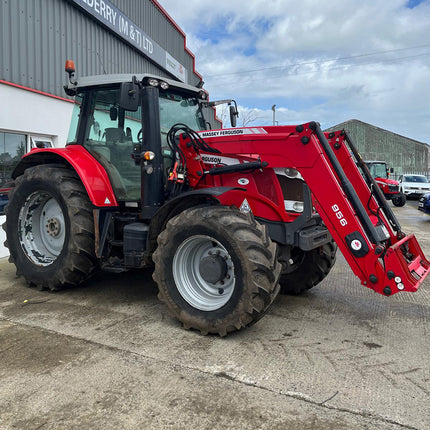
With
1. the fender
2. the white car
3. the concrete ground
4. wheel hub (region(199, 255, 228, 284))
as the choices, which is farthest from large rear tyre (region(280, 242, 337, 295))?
the white car

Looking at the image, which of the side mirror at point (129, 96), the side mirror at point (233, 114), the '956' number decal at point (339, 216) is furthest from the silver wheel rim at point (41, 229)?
the '956' number decal at point (339, 216)

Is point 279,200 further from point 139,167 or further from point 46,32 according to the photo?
point 46,32

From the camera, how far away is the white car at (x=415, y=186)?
2250 cm

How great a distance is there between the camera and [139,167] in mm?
4430

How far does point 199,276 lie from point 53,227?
7.28 ft

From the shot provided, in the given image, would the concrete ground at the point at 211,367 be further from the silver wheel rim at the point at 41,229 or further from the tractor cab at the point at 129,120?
the tractor cab at the point at 129,120

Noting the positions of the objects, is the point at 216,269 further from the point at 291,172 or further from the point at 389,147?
the point at 389,147

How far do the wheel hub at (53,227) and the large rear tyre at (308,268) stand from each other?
2.82m

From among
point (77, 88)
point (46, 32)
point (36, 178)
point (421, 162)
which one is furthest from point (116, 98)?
point (421, 162)

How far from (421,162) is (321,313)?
150 feet

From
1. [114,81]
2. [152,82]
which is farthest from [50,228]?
[152,82]

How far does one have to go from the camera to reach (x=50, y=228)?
5.01 meters

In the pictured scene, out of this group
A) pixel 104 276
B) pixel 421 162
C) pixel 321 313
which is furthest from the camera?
pixel 421 162

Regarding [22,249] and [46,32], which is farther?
[46,32]
